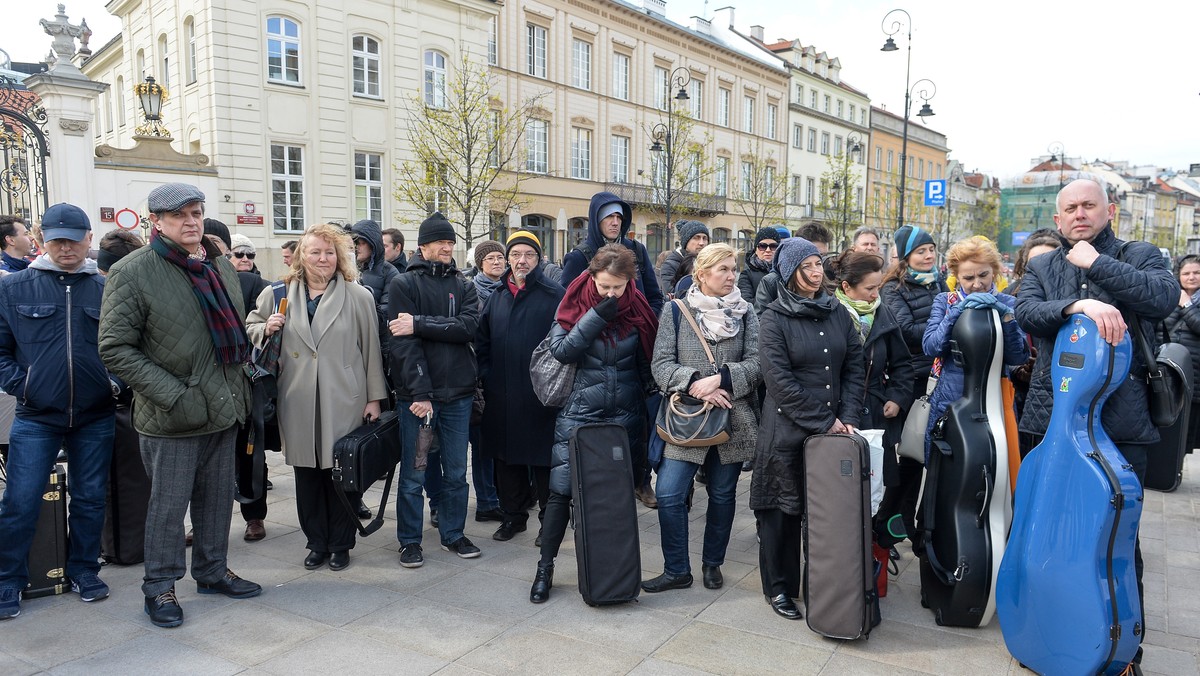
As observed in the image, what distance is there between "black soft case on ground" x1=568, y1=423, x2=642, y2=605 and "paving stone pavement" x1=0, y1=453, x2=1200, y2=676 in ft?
0.46

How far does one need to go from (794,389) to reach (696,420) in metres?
0.56

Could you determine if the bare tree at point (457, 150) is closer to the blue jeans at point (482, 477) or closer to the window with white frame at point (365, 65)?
the window with white frame at point (365, 65)

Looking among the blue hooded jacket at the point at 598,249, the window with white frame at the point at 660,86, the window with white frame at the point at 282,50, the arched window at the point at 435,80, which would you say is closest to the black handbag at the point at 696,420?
the blue hooded jacket at the point at 598,249

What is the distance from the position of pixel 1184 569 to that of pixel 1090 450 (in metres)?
2.48

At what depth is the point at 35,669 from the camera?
350cm

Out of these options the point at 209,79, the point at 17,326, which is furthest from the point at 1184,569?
the point at 209,79

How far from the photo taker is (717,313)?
4.32m

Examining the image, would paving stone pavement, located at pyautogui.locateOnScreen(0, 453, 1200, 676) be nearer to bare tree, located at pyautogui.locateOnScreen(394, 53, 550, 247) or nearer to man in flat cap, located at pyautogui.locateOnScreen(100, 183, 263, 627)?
man in flat cap, located at pyautogui.locateOnScreen(100, 183, 263, 627)

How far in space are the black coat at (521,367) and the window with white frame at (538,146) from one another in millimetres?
25372

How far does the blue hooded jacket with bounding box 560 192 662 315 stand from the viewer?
550 cm

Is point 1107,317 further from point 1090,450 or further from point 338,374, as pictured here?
point 338,374

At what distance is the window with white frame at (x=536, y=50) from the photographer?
30.2m

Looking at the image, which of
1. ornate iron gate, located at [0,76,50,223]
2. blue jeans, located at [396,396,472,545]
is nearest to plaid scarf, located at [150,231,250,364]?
blue jeans, located at [396,396,472,545]

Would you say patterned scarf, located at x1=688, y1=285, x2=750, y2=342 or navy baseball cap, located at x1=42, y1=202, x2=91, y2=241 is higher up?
navy baseball cap, located at x1=42, y1=202, x2=91, y2=241
